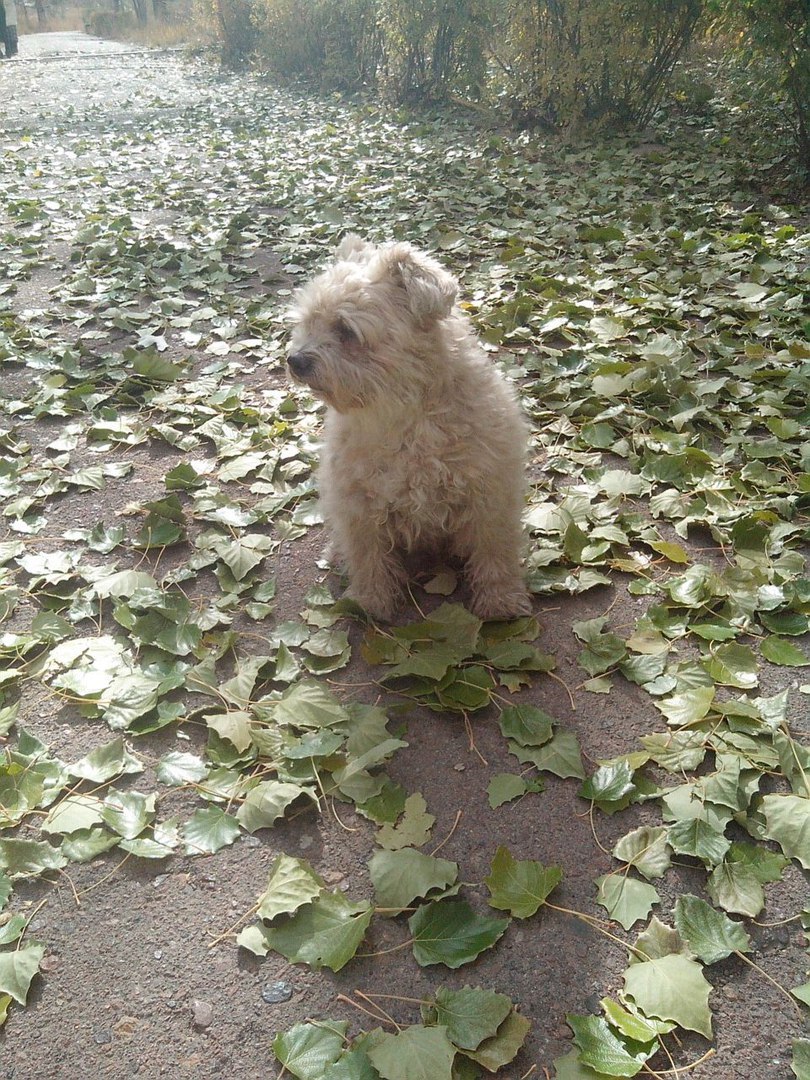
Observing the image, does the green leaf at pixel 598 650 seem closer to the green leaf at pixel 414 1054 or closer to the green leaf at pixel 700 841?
the green leaf at pixel 700 841

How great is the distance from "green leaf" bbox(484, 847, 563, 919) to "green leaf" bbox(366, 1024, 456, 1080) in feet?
1.24

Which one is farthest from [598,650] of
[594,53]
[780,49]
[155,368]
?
[594,53]

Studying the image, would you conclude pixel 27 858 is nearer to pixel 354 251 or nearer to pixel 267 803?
pixel 267 803

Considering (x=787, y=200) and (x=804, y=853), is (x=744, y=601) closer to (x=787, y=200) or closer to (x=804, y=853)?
(x=804, y=853)

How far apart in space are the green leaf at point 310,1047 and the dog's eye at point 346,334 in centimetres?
209

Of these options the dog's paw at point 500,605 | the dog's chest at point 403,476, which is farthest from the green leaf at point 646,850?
the dog's chest at point 403,476

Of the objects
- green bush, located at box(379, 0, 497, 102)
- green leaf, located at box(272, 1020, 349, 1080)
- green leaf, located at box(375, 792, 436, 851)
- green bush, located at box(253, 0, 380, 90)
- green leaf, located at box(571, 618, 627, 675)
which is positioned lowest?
green leaf, located at box(272, 1020, 349, 1080)

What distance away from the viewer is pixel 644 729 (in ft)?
8.47

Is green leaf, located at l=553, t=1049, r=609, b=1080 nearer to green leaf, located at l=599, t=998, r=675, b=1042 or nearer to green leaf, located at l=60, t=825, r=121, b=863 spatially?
green leaf, located at l=599, t=998, r=675, b=1042

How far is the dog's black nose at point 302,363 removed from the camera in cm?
267

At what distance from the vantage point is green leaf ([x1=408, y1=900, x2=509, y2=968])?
192cm

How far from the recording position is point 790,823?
84.4 inches

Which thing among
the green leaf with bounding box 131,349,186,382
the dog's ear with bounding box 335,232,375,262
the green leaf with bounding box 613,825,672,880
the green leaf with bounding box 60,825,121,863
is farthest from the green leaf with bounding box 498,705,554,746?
the green leaf with bounding box 131,349,186,382

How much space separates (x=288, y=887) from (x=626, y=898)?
0.93 meters
